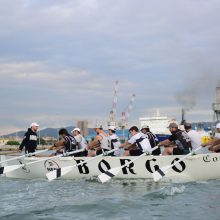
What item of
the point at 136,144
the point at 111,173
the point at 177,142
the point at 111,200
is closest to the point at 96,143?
the point at 136,144

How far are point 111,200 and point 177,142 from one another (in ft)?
16.2

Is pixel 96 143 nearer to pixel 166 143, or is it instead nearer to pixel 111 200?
pixel 166 143

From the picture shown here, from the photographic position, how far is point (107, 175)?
16.3 m

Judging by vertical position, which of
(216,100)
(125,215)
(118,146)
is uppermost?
(216,100)

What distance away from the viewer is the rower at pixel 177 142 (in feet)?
56.2

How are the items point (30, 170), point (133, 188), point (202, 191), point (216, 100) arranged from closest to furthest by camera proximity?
point (202, 191) → point (133, 188) → point (30, 170) → point (216, 100)

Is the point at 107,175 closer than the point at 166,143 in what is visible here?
Yes

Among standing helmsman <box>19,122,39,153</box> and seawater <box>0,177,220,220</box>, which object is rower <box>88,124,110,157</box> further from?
standing helmsman <box>19,122,39,153</box>

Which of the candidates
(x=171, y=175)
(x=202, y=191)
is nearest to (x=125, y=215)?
(x=202, y=191)

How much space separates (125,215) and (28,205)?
3.08m

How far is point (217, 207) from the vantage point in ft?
40.4

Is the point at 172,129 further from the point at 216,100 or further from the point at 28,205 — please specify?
the point at 216,100

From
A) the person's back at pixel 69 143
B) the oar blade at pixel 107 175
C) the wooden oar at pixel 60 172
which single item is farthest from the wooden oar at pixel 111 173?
the person's back at pixel 69 143

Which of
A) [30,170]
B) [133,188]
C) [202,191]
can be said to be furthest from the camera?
[30,170]
